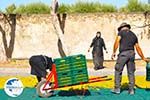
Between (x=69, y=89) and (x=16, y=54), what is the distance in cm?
1544

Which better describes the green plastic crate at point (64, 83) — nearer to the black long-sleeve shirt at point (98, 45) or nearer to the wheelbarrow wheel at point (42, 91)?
the wheelbarrow wheel at point (42, 91)

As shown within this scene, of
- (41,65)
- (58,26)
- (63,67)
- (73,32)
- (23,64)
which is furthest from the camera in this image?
(73,32)

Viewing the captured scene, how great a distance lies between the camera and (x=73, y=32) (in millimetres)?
29375

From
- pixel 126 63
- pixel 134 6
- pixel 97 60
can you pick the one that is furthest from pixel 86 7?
pixel 126 63

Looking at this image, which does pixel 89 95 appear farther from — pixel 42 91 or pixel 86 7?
pixel 86 7

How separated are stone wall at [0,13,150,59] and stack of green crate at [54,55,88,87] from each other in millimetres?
15686

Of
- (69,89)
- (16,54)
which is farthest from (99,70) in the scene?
(69,89)

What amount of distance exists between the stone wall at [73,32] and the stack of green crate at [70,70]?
15.7 metres

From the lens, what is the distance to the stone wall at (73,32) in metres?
29.1

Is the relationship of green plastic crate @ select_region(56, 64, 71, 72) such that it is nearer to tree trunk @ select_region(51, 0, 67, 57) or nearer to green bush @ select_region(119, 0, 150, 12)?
tree trunk @ select_region(51, 0, 67, 57)

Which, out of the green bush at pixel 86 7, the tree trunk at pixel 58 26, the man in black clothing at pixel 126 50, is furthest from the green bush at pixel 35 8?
the man in black clothing at pixel 126 50

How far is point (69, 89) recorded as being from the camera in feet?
48.6

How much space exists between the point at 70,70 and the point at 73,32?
52.4ft

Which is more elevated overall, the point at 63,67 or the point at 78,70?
the point at 63,67
